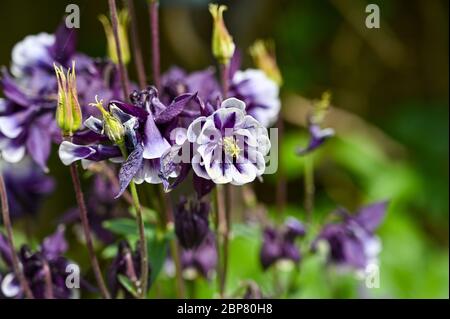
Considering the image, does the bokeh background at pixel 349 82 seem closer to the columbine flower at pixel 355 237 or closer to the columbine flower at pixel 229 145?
the columbine flower at pixel 355 237

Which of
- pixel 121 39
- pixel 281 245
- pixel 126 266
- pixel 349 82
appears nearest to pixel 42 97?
pixel 121 39

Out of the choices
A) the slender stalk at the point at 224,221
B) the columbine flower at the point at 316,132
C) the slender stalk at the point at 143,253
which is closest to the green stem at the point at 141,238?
the slender stalk at the point at 143,253

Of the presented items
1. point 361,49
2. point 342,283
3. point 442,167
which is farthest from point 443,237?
point 342,283

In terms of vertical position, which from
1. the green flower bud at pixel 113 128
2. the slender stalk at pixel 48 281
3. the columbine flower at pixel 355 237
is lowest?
the slender stalk at pixel 48 281

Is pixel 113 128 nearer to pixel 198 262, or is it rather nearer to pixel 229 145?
pixel 229 145

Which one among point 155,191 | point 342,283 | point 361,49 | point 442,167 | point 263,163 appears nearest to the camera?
point 263,163

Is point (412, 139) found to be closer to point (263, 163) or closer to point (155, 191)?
point (155, 191)
